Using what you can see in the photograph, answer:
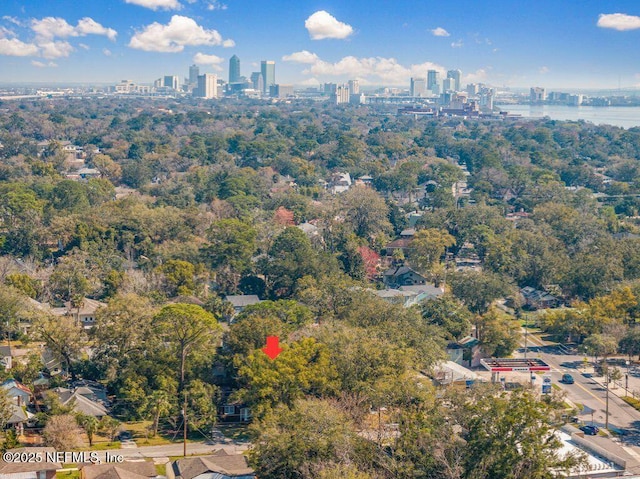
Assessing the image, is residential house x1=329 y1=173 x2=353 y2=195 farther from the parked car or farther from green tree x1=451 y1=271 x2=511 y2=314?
the parked car

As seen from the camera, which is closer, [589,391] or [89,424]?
[89,424]

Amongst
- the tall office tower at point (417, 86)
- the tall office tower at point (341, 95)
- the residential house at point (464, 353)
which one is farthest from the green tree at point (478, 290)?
the tall office tower at point (417, 86)

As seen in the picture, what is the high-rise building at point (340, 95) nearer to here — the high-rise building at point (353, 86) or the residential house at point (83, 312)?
the high-rise building at point (353, 86)

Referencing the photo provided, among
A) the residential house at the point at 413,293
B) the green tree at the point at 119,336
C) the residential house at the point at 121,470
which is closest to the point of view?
the residential house at the point at 121,470

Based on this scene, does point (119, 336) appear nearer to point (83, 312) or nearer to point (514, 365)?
point (83, 312)

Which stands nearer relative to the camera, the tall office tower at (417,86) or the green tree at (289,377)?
the green tree at (289,377)

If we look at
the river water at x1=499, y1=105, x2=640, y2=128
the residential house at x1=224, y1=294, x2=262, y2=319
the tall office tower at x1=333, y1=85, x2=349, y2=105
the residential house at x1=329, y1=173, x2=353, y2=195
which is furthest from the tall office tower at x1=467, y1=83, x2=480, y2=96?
the residential house at x1=224, y1=294, x2=262, y2=319

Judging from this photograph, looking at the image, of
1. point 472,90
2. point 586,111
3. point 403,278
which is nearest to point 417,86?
point 472,90
